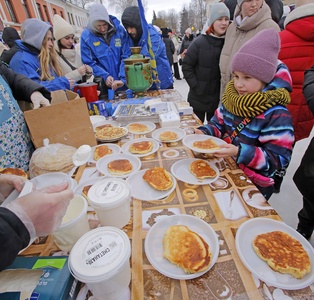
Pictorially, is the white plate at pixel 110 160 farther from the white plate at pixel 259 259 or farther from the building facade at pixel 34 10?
the building facade at pixel 34 10

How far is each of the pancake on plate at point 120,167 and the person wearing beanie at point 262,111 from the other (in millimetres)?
568

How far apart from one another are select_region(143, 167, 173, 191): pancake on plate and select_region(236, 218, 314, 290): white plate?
42 cm

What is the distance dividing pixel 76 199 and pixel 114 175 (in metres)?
0.34

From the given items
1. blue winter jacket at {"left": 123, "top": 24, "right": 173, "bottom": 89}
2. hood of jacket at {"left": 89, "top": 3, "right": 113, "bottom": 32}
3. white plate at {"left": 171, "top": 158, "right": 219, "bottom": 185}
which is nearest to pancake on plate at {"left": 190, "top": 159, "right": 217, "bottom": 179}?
white plate at {"left": 171, "top": 158, "right": 219, "bottom": 185}

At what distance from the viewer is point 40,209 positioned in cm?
64

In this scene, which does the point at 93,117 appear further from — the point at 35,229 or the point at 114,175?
the point at 35,229

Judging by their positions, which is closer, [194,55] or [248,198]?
[248,198]

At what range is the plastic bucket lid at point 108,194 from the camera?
0.79 meters

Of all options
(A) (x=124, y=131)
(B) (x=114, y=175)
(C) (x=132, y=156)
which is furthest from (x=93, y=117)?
(B) (x=114, y=175)

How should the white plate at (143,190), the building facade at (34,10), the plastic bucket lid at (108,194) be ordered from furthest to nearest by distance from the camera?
1. the building facade at (34,10)
2. the white plate at (143,190)
3. the plastic bucket lid at (108,194)

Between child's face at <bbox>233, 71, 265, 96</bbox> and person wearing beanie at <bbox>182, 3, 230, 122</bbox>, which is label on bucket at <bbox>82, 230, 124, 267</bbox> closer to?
child's face at <bbox>233, 71, 265, 96</bbox>

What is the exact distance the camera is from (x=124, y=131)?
1.75 m

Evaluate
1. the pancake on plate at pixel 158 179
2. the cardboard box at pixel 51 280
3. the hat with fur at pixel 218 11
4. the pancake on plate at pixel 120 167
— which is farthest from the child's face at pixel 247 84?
the hat with fur at pixel 218 11

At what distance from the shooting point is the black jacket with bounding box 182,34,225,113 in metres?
2.73
